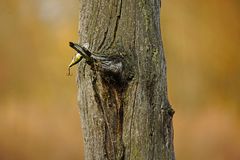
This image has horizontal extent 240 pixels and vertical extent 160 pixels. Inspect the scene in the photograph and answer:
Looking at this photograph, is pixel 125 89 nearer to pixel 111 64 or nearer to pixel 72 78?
pixel 111 64

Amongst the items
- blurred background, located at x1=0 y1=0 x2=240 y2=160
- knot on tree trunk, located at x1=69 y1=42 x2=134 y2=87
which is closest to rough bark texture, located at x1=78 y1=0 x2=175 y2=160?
knot on tree trunk, located at x1=69 y1=42 x2=134 y2=87

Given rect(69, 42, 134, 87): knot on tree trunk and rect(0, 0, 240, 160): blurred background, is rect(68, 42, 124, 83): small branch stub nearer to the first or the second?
rect(69, 42, 134, 87): knot on tree trunk

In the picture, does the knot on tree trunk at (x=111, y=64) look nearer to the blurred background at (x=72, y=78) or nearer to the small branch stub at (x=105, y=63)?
the small branch stub at (x=105, y=63)

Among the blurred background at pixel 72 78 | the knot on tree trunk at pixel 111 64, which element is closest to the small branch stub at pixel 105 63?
the knot on tree trunk at pixel 111 64

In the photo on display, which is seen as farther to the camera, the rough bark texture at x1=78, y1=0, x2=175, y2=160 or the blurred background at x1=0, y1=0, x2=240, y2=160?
the blurred background at x1=0, y1=0, x2=240, y2=160
